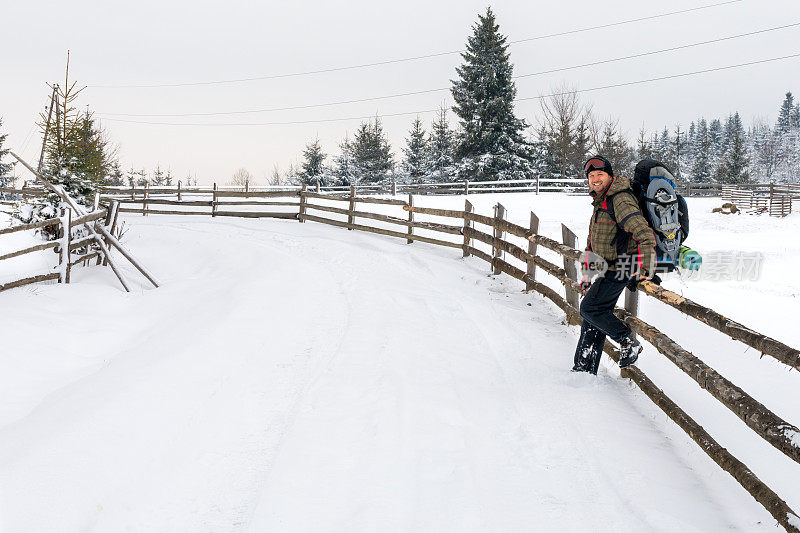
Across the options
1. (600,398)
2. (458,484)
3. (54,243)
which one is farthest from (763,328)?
(54,243)

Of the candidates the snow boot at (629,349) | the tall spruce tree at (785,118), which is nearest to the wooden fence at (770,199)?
the snow boot at (629,349)

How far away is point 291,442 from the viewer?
3650 millimetres

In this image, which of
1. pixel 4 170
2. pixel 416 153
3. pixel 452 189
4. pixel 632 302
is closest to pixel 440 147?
pixel 416 153

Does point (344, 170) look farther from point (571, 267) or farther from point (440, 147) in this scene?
point (571, 267)

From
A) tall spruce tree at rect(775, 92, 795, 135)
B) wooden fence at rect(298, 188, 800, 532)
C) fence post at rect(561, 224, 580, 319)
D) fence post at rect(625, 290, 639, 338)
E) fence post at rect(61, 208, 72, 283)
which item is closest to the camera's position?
wooden fence at rect(298, 188, 800, 532)

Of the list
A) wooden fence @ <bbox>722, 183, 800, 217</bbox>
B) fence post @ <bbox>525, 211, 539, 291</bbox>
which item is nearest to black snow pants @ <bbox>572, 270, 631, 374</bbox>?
fence post @ <bbox>525, 211, 539, 291</bbox>

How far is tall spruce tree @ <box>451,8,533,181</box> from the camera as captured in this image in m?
34.9

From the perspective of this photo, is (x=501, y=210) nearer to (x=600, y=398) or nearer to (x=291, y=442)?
(x=600, y=398)

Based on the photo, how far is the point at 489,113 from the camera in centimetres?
3516

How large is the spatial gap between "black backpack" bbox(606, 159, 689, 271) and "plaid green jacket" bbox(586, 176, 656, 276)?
79 mm

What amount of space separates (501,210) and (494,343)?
4664 millimetres

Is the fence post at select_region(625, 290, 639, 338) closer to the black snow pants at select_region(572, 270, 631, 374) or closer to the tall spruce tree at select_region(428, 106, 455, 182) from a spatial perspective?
the black snow pants at select_region(572, 270, 631, 374)

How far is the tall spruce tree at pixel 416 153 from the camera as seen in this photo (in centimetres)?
4359

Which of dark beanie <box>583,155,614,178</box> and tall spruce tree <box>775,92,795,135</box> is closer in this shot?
dark beanie <box>583,155,614,178</box>
